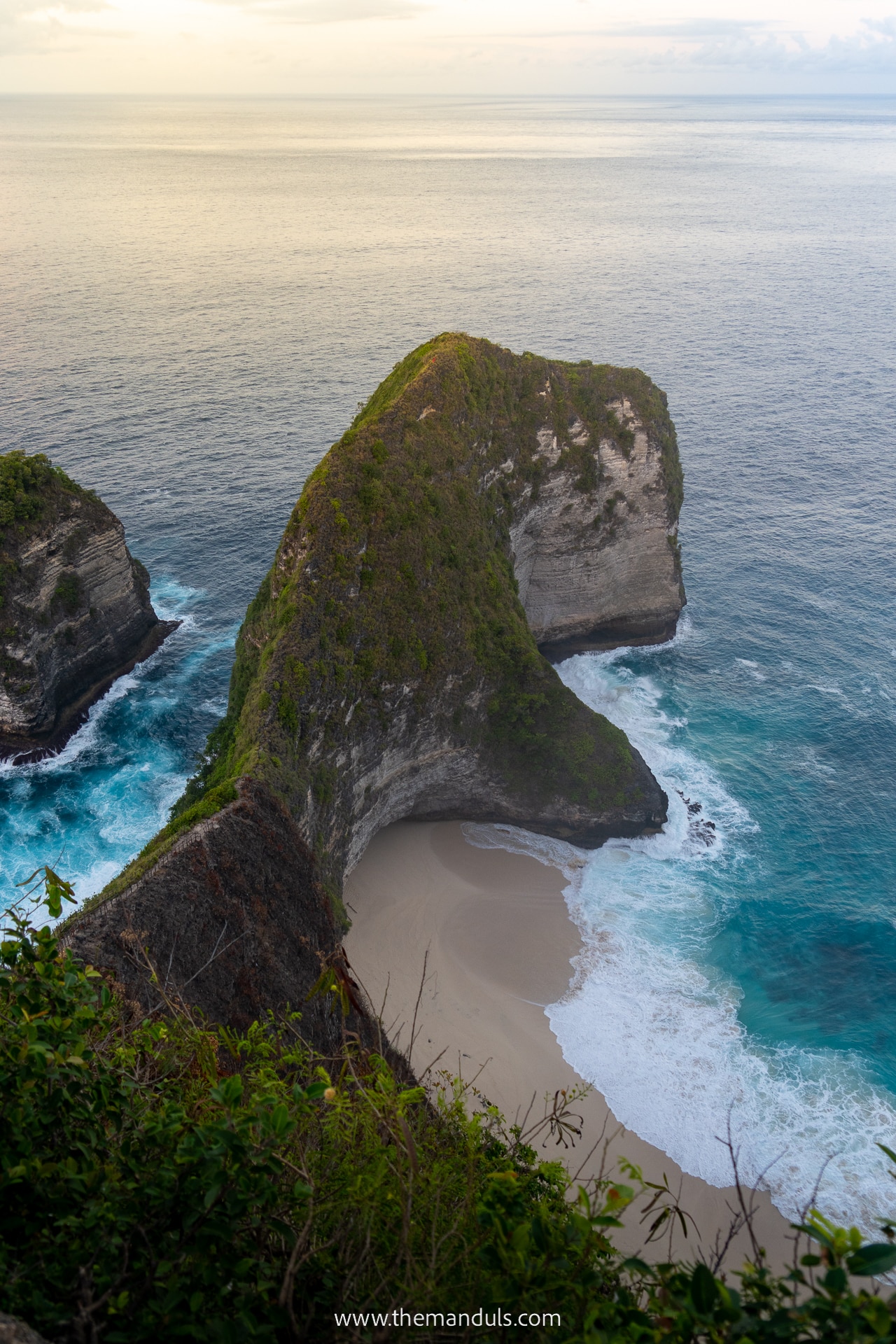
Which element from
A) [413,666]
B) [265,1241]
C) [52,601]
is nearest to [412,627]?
[413,666]

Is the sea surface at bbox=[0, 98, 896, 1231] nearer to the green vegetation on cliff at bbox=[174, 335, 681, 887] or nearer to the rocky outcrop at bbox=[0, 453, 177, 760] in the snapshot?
the rocky outcrop at bbox=[0, 453, 177, 760]

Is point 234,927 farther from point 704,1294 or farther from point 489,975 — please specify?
point 704,1294

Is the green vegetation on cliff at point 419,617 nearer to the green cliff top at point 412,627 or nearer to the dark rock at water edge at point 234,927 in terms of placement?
the green cliff top at point 412,627

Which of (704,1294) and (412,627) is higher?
(704,1294)

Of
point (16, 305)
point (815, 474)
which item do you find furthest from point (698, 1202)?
point (16, 305)

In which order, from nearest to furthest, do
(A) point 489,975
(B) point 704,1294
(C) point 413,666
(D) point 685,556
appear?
(B) point 704,1294
(A) point 489,975
(C) point 413,666
(D) point 685,556

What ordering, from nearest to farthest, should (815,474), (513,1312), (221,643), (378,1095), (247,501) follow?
(513,1312) < (378,1095) < (221,643) < (247,501) < (815,474)

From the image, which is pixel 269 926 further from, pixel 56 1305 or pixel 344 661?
pixel 56 1305
